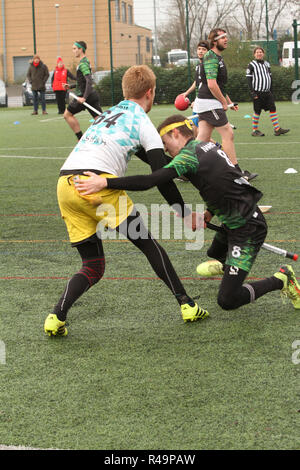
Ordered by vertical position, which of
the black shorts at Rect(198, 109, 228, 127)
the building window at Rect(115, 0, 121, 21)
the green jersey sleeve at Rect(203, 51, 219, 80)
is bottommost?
the black shorts at Rect(198, 109, 228, 127)

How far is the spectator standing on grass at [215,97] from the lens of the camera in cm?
876

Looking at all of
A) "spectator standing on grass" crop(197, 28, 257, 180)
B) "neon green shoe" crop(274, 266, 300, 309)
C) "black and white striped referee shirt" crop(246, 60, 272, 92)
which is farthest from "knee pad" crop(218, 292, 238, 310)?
"black and white striped referee shirt" crop(246, 60, 272, 92)

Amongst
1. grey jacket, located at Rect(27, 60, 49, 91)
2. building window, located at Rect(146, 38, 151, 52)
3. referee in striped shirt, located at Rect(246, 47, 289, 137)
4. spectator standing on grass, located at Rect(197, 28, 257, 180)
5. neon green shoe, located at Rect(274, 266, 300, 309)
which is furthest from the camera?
building window, located at Rect(146, 38, 151, 52)

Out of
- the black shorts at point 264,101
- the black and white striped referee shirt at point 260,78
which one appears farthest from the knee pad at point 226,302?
the black and white striped referee shirt at point 260,78

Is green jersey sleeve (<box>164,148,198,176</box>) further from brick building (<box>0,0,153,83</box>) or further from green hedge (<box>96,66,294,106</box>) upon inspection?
brick building (<box>0,0,153,83</box>)

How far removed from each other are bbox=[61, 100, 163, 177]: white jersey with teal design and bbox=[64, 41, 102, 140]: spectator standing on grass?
8.56 metres

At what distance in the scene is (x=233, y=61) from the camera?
29375mm

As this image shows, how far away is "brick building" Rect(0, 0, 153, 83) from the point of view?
31.9 meters

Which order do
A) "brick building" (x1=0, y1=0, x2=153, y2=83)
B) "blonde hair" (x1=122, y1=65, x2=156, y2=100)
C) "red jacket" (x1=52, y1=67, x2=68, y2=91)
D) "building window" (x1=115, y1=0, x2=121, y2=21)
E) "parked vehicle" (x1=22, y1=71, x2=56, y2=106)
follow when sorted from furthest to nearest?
"brick building" (x1=0, y1=0, x2=153, y2=83) → "building window" (x1=115, y1=0, x2=121, y2=21) → "parked vehicle" (x1=22, y1=71, x2=56, y2=106) → "red jacket" (x1=52, y1=67, x2=68, y2=91) → "blonde hair" (x1=122, y1=65, x2=156, y2=100)

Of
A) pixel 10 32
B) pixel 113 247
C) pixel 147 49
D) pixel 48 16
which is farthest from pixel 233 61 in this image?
pixel 113 247

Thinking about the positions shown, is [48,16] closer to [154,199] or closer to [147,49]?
[147,49]

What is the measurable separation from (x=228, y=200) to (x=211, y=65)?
201 inches

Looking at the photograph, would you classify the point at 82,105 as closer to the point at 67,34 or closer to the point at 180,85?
the point at 180,85

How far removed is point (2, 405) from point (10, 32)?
45.6 meters
